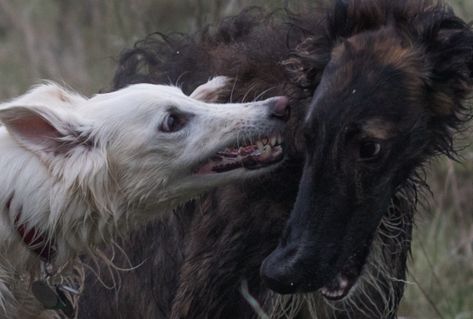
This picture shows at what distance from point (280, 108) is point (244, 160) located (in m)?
0.27

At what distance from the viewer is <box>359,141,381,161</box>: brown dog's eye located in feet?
17.1

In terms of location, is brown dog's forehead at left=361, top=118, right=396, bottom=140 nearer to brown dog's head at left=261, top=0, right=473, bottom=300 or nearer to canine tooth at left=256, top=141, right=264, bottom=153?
brown dog's head at left=261, top=0, right=473, bottom=300

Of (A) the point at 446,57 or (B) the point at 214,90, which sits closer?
(A) the point at 446,57

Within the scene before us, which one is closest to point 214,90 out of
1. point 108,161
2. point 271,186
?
point 271,186

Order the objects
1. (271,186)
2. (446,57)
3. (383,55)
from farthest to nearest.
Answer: (271,186) → (446,57) → (383,55)

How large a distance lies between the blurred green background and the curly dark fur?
1.85 ft

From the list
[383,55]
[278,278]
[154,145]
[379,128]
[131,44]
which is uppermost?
[383,55]

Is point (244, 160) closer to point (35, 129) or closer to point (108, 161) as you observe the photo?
point (108, 161)

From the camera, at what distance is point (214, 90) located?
5.93 metres

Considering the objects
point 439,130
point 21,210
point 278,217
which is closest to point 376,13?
point 439,130

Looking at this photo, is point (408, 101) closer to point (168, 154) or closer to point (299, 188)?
point (299, 188)

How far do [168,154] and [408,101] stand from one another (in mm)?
1060

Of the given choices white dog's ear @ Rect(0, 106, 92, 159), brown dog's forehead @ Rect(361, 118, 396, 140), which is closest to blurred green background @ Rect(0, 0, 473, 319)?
brown dog's forehead @ Rect(361, 118, 396, 140)

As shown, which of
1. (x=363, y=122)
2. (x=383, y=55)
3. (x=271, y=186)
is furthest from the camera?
(x=271, y=186)
